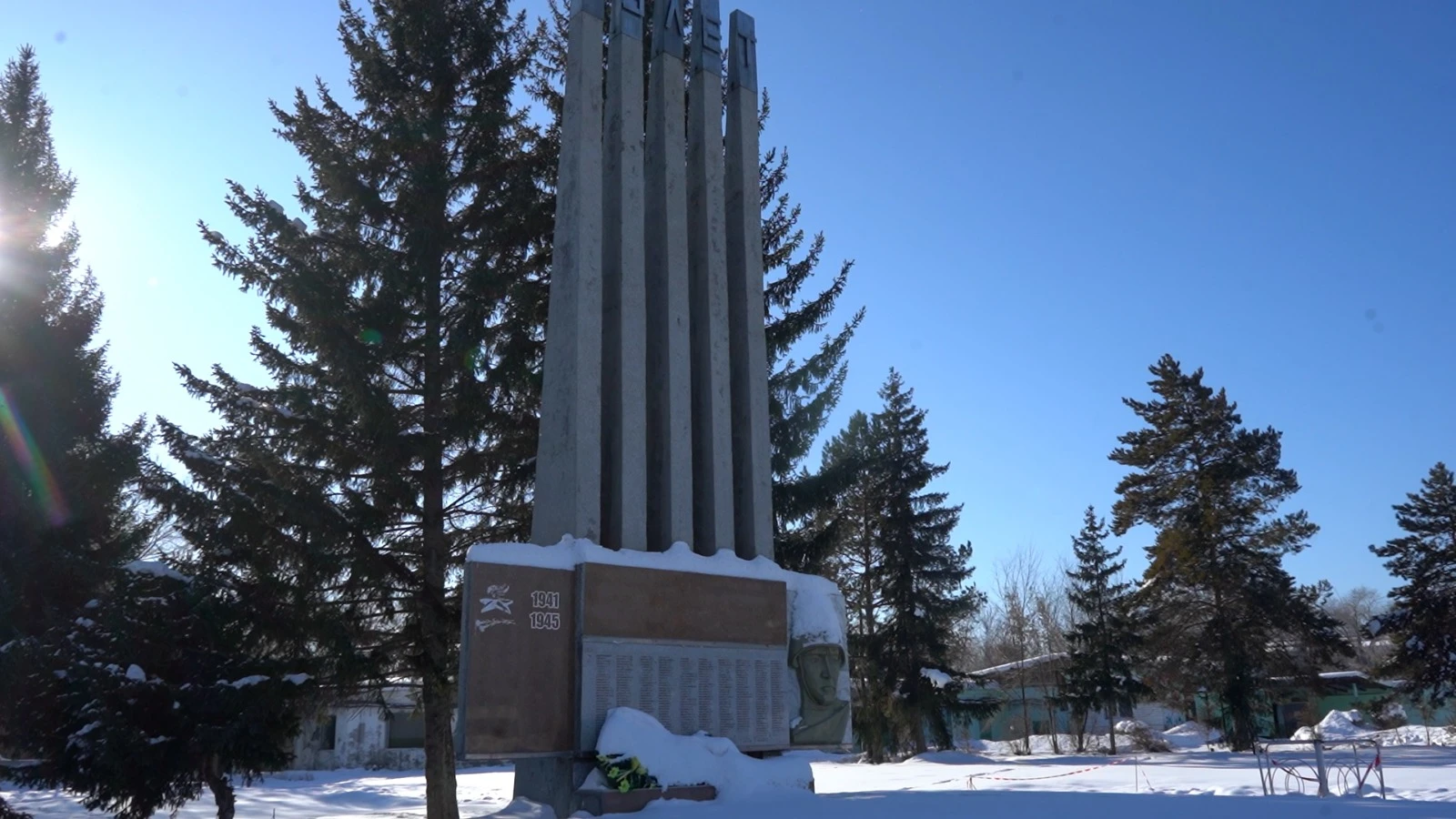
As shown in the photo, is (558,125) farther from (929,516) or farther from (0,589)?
(929,516)

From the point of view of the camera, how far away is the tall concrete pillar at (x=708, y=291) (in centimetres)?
1485

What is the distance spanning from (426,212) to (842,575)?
836 inches

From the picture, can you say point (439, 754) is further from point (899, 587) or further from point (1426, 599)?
point (1426, 599)

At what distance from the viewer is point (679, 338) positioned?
14883mm

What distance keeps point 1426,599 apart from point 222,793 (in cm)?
3215

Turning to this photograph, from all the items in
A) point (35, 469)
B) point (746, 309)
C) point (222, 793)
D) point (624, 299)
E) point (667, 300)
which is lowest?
point (222, 793)

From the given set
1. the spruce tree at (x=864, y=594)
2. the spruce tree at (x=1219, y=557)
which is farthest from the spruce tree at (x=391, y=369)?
the spruce tree at (x=1219, y=557)

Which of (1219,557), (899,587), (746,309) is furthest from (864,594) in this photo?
(746,309)

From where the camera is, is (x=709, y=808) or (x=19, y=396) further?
(x=19, y=396)

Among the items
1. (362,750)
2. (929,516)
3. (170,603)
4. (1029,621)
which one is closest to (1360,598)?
(1029,621)

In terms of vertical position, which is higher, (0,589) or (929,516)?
(929,516)

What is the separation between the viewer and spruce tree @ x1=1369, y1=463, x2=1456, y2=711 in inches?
1217

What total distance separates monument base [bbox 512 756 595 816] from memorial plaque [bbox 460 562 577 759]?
26cm

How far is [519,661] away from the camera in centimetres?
1144
